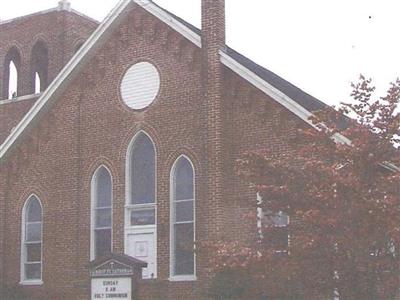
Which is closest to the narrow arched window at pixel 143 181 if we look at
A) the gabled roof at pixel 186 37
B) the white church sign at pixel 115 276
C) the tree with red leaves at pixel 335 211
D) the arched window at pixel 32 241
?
the white church sign at pixel 115 276

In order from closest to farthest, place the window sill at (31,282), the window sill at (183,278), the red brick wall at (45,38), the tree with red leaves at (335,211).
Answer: the tree with red leaves at (335,211) → the window sill at (183,278) → the window sill at (31,282) → the red brick wall at (45,38)

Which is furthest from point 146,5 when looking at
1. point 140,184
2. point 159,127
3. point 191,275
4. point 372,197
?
point 372,197

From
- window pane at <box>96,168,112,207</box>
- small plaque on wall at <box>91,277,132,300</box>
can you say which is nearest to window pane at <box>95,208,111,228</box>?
window pane at <box>96,168,112,207</box>

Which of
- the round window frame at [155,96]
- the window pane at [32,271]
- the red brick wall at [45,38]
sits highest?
the red brick wall at [45,38]

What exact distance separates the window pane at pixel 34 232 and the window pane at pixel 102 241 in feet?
6.97

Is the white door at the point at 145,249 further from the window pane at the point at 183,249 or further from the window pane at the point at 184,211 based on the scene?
the window pane at the point at 184,211

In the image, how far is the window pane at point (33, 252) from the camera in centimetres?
2491

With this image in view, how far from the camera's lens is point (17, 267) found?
992 inches

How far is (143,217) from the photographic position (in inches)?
906

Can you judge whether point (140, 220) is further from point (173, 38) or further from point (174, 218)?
point (173, 38)

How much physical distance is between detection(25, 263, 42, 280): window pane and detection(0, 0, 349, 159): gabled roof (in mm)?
3386

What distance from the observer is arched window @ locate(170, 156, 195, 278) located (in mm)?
22031

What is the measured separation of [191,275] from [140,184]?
298 centimetres

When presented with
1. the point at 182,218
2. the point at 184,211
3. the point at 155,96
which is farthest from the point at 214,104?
the point at 182,218
